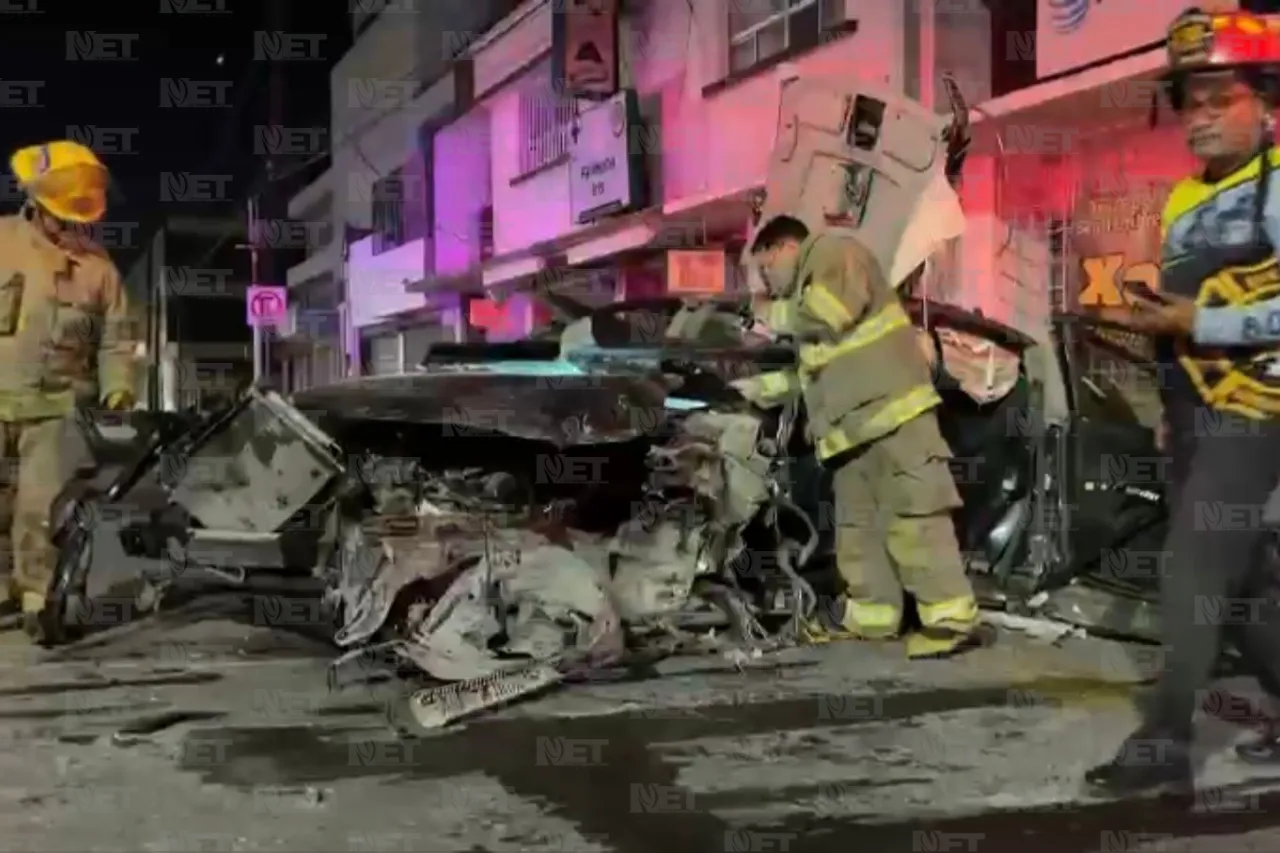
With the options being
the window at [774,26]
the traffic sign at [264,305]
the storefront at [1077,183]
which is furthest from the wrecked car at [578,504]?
the traffic sign at [264,305]

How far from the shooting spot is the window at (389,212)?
22.0m

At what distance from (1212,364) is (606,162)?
10506 mm

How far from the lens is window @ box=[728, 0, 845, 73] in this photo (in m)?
9.83

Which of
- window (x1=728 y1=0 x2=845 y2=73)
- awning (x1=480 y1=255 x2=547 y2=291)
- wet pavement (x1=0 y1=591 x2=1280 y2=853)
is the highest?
window (x1=728 y1=0 x2=845 y2=73)

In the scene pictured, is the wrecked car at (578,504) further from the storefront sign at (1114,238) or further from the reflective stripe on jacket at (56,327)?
the storefront sign at (1114,238)

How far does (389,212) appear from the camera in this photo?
73.8ft

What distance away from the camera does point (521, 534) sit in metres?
4.41

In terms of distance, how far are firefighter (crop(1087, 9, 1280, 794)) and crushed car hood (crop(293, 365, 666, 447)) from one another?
167 centimetres

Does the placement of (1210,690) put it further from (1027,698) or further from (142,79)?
(142,79)

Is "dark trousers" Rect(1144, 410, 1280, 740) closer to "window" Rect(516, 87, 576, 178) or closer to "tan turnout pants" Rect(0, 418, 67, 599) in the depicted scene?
"tan turnout pants" Rect(0, 418, 67, 599)

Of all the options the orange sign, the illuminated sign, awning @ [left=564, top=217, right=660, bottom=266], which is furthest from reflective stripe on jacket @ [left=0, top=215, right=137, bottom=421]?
awning @ [left=564, top=217, right=660, bottom=266]

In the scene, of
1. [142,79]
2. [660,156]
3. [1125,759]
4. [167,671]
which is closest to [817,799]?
[1125,759]

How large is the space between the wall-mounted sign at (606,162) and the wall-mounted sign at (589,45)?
273 millimetres

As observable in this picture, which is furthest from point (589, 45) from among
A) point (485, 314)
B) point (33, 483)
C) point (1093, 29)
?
point (33, 483)
